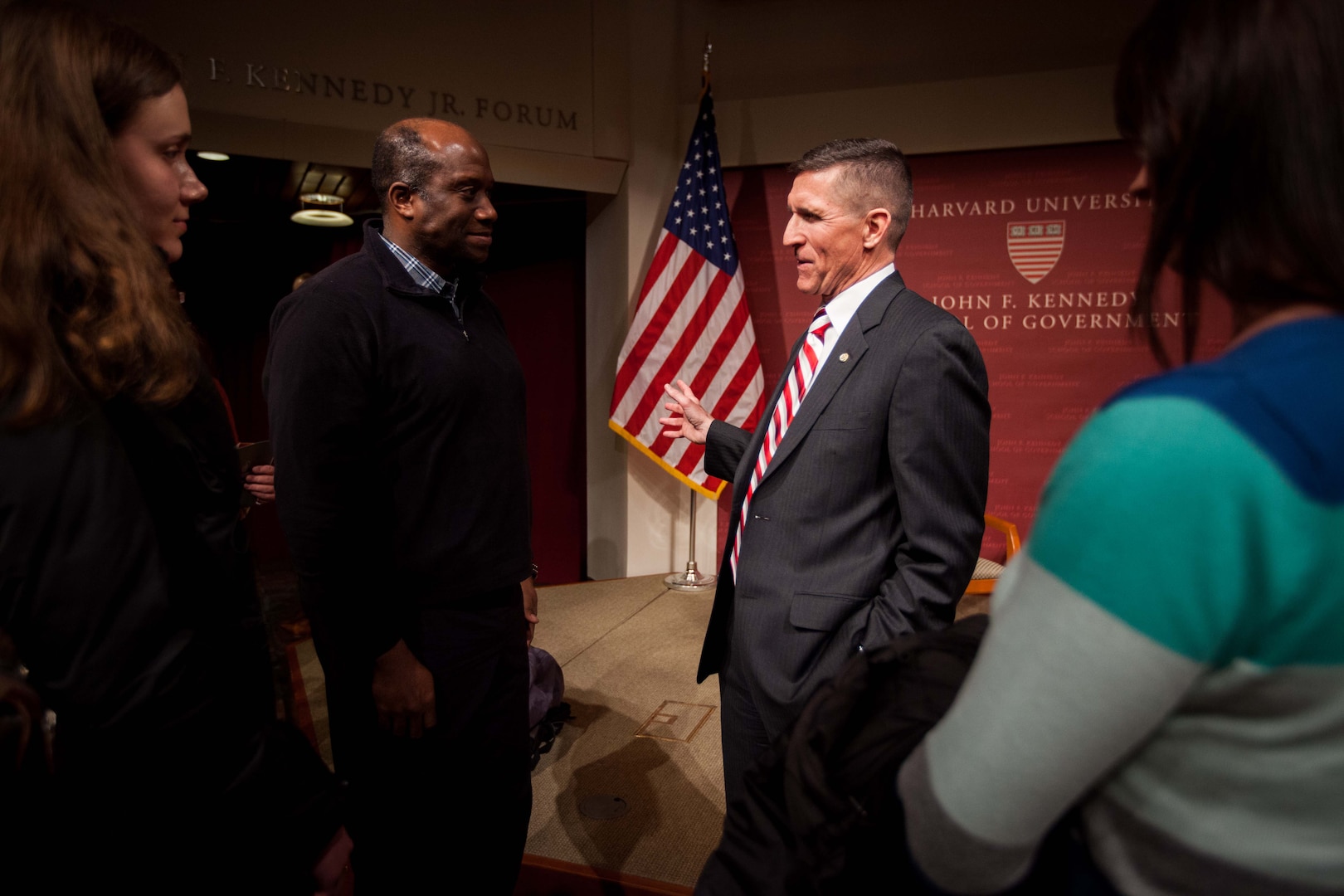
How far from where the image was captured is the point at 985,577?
12.3 feet

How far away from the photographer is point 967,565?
1.43 meters

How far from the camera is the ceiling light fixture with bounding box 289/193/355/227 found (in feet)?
15.0

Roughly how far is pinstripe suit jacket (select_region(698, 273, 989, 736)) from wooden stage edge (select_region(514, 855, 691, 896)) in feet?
2.66

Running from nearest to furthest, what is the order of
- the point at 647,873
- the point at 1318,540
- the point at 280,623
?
the point at 1318,540 → the point at 647,873 → the point at 280,623

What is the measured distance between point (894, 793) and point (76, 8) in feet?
3.69

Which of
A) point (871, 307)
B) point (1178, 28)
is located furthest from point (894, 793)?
point (871, 307)

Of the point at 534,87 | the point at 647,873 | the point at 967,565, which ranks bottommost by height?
the point at 647,873

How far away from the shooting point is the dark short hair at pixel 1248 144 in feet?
1.62

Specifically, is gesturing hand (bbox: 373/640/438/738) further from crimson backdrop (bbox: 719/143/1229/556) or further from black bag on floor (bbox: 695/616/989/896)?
crimson backdrop (bbox: 719/143/1229/556)

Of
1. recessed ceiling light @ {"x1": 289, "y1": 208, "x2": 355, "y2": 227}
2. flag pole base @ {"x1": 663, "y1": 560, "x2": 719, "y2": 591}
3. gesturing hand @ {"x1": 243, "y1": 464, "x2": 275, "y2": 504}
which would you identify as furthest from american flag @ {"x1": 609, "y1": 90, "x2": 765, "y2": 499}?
gesturing hand @ {"x1": 243, "y1": 464, "x2": 275, "y2": 504}

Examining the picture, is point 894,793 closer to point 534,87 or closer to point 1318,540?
point 1318,540

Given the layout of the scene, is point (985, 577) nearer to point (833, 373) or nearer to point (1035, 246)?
point (1035, 246)

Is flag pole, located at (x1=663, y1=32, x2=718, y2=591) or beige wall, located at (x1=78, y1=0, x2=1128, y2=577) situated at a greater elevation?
beige wall, located at (x1=78, y1=0, x2=1128, y2=577)

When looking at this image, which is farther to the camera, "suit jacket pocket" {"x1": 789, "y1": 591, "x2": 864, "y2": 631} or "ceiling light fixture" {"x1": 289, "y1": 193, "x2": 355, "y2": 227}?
"ceiling light fixture" {"x1": 289, "y1": 193, "x2": 355, "y2": 227}
